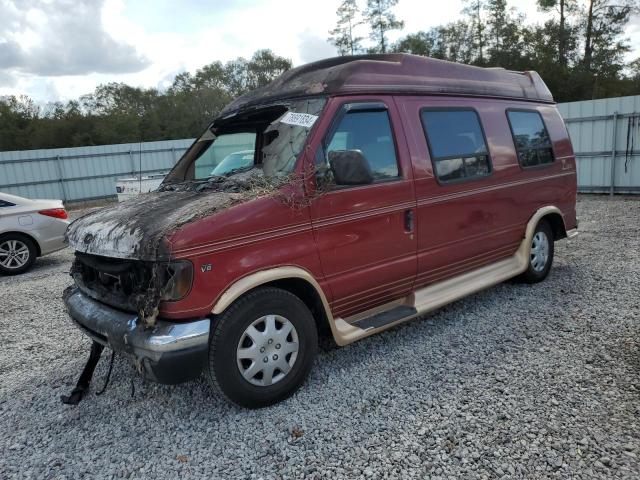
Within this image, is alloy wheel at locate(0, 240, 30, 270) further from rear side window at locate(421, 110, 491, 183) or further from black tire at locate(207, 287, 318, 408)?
rear side window at locate(421, 110, 491, 183)

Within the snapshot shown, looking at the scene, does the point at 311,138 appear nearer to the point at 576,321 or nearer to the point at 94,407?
the point at 94,407

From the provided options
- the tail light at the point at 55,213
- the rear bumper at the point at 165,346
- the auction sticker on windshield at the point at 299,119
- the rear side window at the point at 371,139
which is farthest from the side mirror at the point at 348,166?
the tail light at the point at 55,213

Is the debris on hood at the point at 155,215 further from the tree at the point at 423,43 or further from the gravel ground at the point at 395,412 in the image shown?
the tree at the point at 423,43

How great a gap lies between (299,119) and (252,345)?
5.51ft

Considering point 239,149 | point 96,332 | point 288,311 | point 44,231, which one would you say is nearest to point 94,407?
point 96,332

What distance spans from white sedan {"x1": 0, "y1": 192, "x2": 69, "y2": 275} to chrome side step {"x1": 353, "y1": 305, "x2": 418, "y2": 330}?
6.24 metres

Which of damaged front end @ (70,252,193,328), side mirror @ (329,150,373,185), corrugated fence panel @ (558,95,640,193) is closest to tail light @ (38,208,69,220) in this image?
damaged front end @ (70,252,193,328)

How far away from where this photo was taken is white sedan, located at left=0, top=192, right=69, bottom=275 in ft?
25.5

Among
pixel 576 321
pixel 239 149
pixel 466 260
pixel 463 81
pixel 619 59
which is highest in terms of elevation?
pixel 619 59

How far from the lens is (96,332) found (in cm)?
322

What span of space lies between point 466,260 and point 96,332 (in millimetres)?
3269

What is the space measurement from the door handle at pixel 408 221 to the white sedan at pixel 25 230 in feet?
21.0

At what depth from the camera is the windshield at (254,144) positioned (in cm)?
344

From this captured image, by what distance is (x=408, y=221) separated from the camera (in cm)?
389
